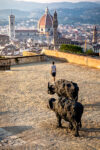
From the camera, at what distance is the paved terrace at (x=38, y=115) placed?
482cm

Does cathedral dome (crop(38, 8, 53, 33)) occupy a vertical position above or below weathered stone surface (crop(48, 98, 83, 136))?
above

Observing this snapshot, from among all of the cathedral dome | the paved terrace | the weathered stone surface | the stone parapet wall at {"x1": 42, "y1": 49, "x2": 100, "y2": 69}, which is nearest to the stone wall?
the stone parapet wall at {"x1": 42, "y1": 49, "x2": 100, "y2": 69}

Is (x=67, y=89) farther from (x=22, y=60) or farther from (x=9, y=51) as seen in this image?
(x=9, y=51)

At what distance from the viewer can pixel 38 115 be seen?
6379 millimetres

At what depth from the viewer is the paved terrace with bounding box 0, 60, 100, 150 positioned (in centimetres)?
482

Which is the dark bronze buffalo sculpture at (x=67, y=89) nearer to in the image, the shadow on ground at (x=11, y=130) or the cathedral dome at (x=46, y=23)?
the shadow on ground at (x=11, y=130)

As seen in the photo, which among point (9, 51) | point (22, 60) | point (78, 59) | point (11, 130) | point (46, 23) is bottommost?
point (9, 51)

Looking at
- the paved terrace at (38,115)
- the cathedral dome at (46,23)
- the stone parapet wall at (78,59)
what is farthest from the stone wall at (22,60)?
the cathedral dome at (46,23)

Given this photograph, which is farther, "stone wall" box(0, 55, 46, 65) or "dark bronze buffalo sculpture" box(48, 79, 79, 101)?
"stone wall" box(0, 55, 46, 65)

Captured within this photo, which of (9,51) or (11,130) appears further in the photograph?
(9,51)

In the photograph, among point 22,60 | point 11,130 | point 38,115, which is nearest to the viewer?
point 11,130

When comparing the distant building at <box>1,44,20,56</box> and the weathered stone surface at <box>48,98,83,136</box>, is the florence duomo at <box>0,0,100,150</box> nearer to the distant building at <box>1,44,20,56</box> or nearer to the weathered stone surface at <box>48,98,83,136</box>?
the weathered stone surface at <box>48,98,83,136</box>

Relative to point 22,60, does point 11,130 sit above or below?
below

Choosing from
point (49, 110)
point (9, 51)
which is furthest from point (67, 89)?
point (9, 51)
